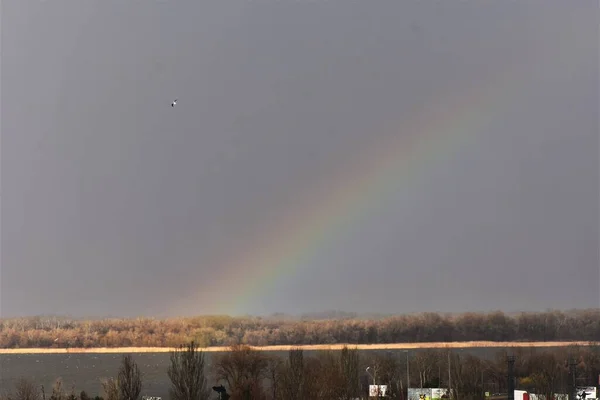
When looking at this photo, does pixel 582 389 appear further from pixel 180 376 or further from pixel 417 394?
pixel 180 376

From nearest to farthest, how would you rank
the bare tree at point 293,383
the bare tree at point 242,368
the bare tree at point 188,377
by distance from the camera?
the bare tree at point 188,377
the bare tree at point 293,383
the bare tree at point 242,368

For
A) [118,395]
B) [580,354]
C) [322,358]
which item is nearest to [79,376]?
[322,358]

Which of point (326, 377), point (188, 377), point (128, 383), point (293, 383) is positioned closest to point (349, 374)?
point (326, 377)

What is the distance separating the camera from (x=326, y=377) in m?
77.9

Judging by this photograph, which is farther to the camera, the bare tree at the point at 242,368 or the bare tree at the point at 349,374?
the bare tree at the point at 242,368

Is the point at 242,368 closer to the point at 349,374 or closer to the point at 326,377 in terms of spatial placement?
the point at 349,374

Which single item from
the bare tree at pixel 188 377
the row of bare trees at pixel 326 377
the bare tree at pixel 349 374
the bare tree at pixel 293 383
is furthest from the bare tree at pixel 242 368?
the bare tree at pixel 188 377

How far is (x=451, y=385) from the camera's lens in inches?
3617

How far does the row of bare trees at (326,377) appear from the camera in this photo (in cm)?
6750

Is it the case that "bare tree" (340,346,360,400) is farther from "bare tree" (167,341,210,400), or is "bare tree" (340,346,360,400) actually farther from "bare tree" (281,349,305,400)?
"bare tree" (167,341,210,400)

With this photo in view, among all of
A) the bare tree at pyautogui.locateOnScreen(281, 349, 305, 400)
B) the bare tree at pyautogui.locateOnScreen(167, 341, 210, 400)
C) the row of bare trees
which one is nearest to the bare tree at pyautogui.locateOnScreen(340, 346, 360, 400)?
the row of bare trees

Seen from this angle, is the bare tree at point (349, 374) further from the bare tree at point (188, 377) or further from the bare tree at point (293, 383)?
the bare tree at point (188, 377)

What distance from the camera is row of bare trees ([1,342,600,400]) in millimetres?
67500

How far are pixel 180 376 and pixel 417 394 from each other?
35.2 metres
